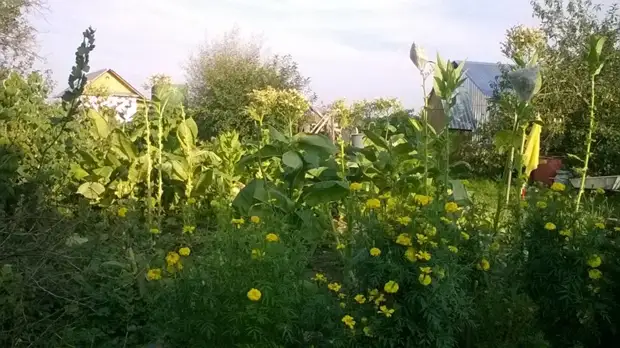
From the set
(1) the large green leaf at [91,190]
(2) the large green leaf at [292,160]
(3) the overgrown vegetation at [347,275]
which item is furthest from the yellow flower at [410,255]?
(1) the large green leaf at [91,190]

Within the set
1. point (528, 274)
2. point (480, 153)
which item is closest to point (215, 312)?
point (528, 274)

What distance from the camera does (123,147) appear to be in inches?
186

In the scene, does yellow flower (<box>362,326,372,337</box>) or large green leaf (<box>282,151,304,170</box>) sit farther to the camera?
large green leaf (<box>282,151,304,170</box>)

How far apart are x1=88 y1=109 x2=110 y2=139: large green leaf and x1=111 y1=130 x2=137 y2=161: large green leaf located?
239 millimetres

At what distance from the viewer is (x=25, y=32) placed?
12.3m

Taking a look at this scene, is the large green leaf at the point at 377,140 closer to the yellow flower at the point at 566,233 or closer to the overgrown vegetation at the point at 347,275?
the overgrown vegetation at the point at 347,275

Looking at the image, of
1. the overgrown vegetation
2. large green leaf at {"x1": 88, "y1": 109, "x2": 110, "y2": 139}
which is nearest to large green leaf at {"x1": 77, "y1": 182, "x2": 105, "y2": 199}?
large green leaf at {"x1": 88, "y1": 109, "x2": 110, "y2": 139}

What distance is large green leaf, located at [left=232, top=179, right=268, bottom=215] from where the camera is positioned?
3.79m

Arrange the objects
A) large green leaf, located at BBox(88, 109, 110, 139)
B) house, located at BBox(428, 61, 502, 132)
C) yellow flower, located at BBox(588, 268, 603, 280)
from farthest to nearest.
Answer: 1. house, located at BBox(428, 61, 502, 132)
2. large green leaf, located at BBox(88, 109, 110, 139)
3. yellow flower, located at BBox(588, 268, 603, 280)

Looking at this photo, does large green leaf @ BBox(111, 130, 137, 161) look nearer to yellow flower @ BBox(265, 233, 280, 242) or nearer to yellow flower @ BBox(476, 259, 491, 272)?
yellow flower @ BBox(265, 233, 280, 242)

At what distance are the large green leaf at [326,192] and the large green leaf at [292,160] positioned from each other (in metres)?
0.19

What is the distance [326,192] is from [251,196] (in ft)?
1.50

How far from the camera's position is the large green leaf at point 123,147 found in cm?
468

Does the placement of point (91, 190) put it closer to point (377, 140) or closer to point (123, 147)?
point (123, 147)
